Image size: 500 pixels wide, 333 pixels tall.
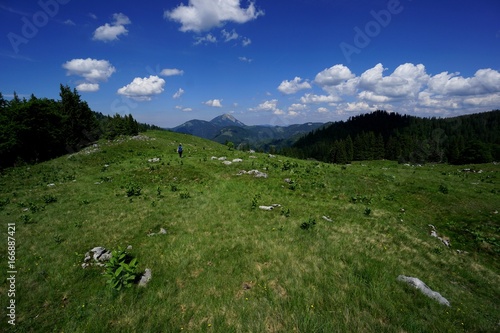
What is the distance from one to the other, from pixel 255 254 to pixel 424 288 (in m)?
7.21

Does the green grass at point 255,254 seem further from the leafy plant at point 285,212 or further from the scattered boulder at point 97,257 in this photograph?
the scattered boulder at point 97,257

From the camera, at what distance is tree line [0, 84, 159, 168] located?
44281 millimetres

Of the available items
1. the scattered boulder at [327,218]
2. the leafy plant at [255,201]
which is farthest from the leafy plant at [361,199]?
the leafy plant at [255,201]

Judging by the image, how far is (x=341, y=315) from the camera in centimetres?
821

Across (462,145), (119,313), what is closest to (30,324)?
(119,313)

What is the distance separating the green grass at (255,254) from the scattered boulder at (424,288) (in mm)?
340

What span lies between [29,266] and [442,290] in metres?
18.8

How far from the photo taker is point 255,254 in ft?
40.1

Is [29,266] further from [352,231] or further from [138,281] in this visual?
[352,231]

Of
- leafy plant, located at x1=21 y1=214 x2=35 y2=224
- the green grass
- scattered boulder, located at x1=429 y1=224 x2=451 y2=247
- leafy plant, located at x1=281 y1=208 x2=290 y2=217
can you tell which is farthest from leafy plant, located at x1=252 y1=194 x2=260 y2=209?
leafy plant, located at x1=21 y1=214 x2=35 y2=224

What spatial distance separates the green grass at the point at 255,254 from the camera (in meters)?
8.29

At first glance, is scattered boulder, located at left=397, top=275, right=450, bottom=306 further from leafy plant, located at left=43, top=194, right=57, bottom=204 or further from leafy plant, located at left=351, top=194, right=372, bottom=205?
leafy plant, located at left=43, top=194, right=57, bottom=204

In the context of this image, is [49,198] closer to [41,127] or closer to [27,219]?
[27,219]

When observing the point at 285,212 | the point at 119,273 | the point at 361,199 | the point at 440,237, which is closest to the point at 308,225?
the point at 285,212
